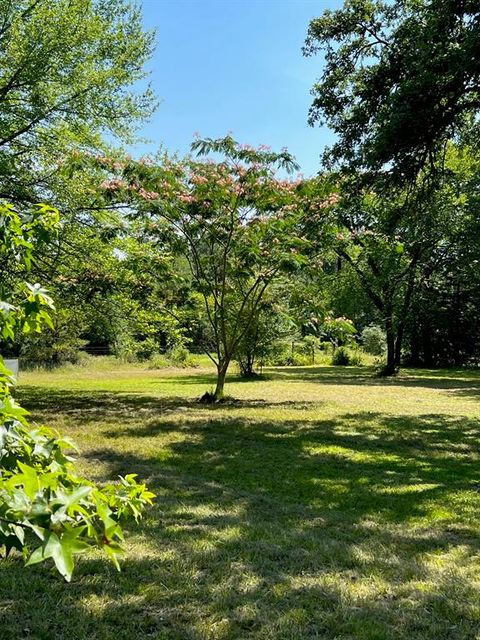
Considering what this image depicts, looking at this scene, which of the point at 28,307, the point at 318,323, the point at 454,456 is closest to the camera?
the point at 28,307

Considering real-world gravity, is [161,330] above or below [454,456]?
above

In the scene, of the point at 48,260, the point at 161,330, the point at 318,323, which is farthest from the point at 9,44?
the point at 318,323

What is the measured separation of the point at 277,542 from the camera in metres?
3.58

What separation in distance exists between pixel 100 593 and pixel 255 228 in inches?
324

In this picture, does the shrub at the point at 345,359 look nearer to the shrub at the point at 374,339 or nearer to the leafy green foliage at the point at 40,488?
the shrub at the point at 374,339

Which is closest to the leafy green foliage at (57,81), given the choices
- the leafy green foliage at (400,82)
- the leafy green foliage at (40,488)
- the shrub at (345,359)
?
the leafy green foliage at (400,82)

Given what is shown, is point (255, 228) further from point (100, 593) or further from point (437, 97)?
point (100, 593)

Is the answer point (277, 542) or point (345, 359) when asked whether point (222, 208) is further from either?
point (345, 359)

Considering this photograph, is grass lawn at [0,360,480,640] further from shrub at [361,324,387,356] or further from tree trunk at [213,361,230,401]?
shrub at [361,324,387,356]

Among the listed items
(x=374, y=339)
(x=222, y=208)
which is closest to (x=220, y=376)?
(x=222, y=208)

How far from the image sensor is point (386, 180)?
28.1 feet

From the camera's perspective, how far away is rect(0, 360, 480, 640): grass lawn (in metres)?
2.56

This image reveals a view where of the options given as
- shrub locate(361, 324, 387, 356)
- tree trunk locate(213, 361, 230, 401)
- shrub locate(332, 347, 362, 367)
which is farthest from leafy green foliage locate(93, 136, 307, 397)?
shrub locate(332, 347, 362, 367)

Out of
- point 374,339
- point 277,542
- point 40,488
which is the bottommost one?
point 277,542
